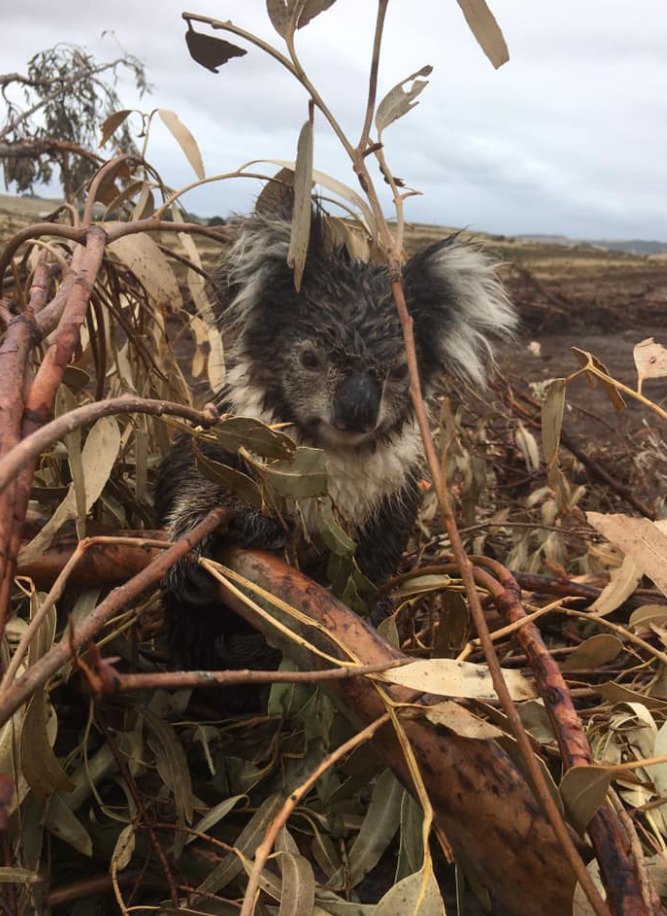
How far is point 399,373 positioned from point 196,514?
2.07 ft

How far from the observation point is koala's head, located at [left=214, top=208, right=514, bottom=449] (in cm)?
204

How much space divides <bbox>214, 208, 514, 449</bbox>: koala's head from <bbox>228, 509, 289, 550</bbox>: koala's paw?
0.93 ft

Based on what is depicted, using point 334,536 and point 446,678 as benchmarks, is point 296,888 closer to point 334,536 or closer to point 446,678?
point 446,678

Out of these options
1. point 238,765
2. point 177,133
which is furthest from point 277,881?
point 177,133

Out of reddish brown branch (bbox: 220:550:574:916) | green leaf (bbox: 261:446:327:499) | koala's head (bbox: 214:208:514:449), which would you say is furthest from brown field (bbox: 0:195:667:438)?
reddish brown branch (bbox: 220:550:574:916)

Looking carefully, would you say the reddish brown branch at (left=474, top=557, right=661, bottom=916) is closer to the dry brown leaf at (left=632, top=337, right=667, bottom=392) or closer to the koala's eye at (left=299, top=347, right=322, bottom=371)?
the dry brown leaf at (left=632, top=337, right=667, bottom=392)

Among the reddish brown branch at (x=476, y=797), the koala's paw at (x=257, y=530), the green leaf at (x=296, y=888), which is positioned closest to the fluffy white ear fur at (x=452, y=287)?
the koala's paw at (x=257, y=530)

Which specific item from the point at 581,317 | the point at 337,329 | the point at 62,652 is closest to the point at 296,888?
the point at 62,652

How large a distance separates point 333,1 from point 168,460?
1.28 m

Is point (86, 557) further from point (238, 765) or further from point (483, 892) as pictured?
point (483, 892)

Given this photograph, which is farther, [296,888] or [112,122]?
[112,122]

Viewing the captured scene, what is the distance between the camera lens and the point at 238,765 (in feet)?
5.70

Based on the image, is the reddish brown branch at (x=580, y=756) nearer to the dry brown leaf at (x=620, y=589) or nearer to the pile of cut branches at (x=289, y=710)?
the pile of cut branches at (x=289, y=710)

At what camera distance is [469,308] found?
245 cm
